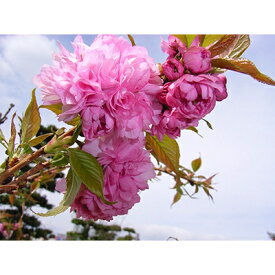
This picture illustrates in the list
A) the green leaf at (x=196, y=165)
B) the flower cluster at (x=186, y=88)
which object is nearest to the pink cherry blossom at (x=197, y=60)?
the flower cluster at (x=186, y=88)

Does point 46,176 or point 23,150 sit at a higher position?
point 46,176

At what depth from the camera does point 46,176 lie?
0.79 m

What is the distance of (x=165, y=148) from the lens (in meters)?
0.45

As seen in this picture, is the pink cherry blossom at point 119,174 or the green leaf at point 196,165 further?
the green leaf at point 196,165

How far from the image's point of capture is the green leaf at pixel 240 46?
0.40m

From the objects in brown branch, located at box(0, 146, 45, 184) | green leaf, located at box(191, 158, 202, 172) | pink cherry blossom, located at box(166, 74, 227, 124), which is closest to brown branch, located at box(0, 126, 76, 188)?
brown branch, located at box(0, 146, 45, 184)

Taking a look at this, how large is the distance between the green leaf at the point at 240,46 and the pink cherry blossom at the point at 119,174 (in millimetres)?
135

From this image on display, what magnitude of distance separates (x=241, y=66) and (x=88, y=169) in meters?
0.18

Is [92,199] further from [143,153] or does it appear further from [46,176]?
[46,176]

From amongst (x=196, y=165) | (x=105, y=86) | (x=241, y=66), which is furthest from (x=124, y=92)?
(x=196, y=165)

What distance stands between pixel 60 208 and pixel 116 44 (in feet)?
0.55

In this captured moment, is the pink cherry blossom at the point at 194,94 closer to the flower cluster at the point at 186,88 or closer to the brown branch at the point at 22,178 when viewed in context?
the flower cluster at the point at 186,88

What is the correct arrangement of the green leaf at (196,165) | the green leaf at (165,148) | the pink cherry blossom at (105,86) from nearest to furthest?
the pink cherry blossom at (105,86) → the green leaf at (165,148) → the green leaf at (196,165)

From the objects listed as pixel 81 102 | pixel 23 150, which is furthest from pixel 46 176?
pixel 81 102
